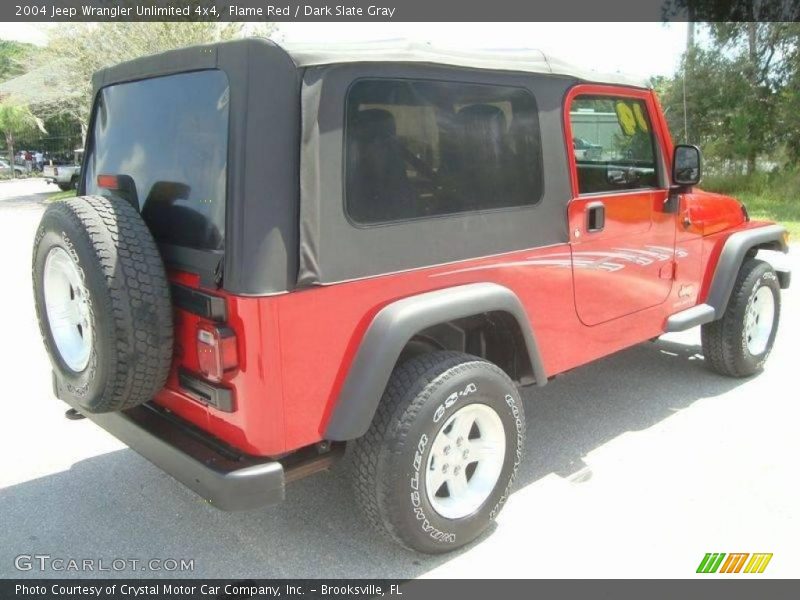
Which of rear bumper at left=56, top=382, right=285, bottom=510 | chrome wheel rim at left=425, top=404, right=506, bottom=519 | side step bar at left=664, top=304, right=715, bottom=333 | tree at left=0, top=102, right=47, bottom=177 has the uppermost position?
tree at left=0, top=102, right=47, bottom=177

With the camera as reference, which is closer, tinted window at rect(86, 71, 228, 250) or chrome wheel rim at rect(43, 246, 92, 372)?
tinted window at rect(86, 71, 228, 250)

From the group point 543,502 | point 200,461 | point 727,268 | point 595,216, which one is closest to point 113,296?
point 200,461

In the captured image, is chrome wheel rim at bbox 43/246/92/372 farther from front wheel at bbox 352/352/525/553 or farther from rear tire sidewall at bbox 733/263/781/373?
rear tire sidewall at bbox 733/263/781/373

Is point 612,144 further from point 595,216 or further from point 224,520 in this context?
point 224,520

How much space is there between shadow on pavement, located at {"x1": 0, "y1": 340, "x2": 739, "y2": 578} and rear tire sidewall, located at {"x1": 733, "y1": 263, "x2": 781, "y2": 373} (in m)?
0.78

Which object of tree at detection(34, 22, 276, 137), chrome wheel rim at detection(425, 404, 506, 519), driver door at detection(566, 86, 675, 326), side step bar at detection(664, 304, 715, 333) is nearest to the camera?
chrome wheel rim at detection(425, 404, 506, 519)

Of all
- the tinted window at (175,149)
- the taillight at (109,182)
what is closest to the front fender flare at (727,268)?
the tinted window at (175,149)

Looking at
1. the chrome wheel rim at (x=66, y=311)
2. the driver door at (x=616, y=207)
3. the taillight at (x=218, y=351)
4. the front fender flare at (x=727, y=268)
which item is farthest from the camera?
the front fender flare at (x=727, y=268)

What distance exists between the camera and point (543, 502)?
3260mm

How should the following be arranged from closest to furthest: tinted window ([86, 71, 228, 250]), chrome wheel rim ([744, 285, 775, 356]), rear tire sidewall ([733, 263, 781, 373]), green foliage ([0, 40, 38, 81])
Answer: tinted window ([86, 71, 228, 250]) < rear tire sidewall ([733, 263, 781, 373]) < chrome wheel rim ([744, 285, 775, 356]) < green foliage ([0, 40, 38, 81])

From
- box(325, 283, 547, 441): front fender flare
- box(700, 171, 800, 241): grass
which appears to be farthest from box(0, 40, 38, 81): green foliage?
box(325, 283, 547, 441): front fender flare

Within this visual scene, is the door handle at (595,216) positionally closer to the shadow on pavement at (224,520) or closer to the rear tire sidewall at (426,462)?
the rear tire sidewall at (426,462)

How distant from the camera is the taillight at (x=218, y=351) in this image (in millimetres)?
2303

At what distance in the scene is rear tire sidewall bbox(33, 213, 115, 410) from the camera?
7.61 ft
